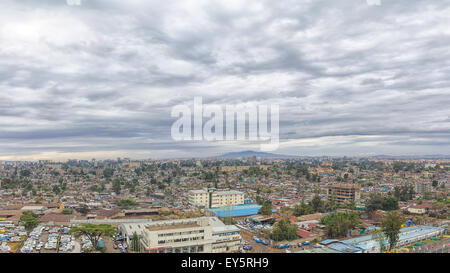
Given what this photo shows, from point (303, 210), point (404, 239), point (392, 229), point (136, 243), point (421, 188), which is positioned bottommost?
point (421, 188)

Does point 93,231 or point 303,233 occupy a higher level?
point 93,231

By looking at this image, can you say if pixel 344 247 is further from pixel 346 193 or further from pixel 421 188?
pixel 421 188

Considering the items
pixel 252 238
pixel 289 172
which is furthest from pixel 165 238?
pixel 289 172

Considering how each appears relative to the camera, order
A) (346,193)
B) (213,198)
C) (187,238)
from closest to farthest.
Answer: (187,238) < (213,198) < (346,193)

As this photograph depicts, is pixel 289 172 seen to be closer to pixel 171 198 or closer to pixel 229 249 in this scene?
pixel 171 198

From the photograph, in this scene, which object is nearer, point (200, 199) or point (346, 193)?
point (200, 199)

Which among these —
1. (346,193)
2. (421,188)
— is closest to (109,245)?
(346,193)

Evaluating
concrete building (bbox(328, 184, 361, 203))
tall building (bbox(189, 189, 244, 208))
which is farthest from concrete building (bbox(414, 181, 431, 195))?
tall building (bbox(189, 189, 244, 208))

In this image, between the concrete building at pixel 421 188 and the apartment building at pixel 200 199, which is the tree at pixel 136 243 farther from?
the concrete building at pixel 421 188
